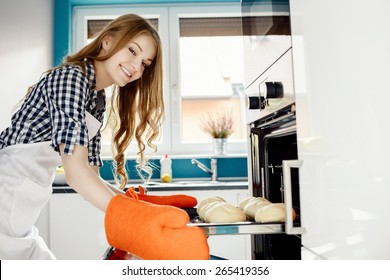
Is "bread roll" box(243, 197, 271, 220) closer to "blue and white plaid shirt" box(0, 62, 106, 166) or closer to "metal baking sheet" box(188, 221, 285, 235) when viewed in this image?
"metal baking sheet" box(188, 221, 285, 235)

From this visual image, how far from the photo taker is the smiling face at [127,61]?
0.93 m

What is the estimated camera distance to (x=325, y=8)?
0.58 meters

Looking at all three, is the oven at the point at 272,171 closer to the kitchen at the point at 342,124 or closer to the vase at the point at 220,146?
the kitchen at the point at 342,124

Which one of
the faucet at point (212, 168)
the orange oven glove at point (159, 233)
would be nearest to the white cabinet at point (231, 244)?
the faucet at point (212, 168)

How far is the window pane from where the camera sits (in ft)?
7.98

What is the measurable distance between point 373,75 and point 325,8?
132 millimetres

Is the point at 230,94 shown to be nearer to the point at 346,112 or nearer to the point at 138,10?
the point at 138,10

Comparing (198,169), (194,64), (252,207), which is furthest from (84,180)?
(194,64)

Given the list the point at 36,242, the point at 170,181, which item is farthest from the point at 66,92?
the point at 170,181

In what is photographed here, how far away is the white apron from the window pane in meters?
1.59

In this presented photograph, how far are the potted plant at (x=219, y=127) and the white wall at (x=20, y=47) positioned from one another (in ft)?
3.21

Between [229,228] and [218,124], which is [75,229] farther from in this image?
[229,228]

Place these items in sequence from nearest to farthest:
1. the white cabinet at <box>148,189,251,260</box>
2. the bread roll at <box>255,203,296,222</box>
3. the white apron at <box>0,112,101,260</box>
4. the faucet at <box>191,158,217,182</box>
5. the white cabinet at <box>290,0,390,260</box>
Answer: the white cabinet at <box>290,0,390,260</box> < the bread roll at <box>255,203,296,222</box> < the white apron at <box>0,112,101,260</box> < the white cabinet at <box>148,189,251,260</box> < the faucet at <box>191,158,217,182</box>

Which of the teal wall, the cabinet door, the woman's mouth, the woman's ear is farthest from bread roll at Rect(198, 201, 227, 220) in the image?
the teal wall
